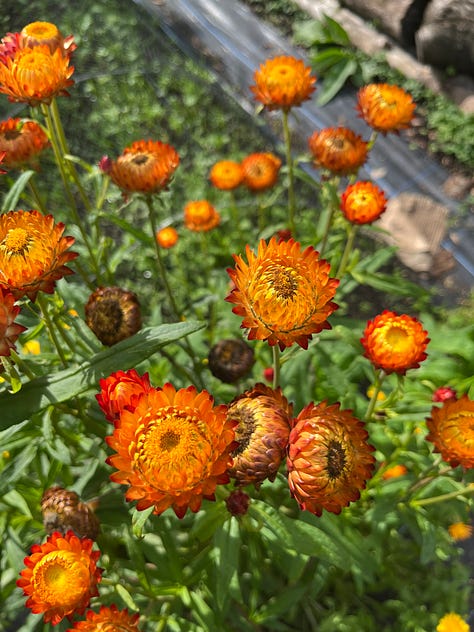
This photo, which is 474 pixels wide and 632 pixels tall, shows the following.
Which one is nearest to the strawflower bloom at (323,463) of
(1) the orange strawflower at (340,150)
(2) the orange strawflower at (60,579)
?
(2) the orange strawflower at (60,579)

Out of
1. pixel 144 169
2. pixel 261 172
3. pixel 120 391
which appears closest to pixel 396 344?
pixel 120 391

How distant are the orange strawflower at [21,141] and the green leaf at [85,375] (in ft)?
2.15

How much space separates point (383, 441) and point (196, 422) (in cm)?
90

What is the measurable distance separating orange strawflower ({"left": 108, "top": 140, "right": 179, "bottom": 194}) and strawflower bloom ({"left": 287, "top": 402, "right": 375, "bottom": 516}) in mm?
748

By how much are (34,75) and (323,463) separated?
1.05 meters

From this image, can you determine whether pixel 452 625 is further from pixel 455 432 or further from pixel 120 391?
pixel 120 391

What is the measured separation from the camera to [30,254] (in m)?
1.08

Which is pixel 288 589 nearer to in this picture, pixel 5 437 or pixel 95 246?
pixel 5 437

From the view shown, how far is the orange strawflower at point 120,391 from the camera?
1033mm

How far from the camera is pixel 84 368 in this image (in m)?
1.24

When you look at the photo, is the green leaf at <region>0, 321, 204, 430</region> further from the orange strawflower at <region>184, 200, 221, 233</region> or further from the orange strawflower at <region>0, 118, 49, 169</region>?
the orange strawflower at <region>184, 200, 221, 233</region>

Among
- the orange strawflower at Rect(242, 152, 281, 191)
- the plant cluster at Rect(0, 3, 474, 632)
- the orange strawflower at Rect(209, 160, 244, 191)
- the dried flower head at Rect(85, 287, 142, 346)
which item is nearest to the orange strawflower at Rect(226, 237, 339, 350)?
the plant cluster at Rect(0, 3, 474, 632)

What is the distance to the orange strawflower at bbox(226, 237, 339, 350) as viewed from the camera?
1.03 m

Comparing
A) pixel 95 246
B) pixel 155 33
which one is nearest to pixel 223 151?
pixel 155 33
